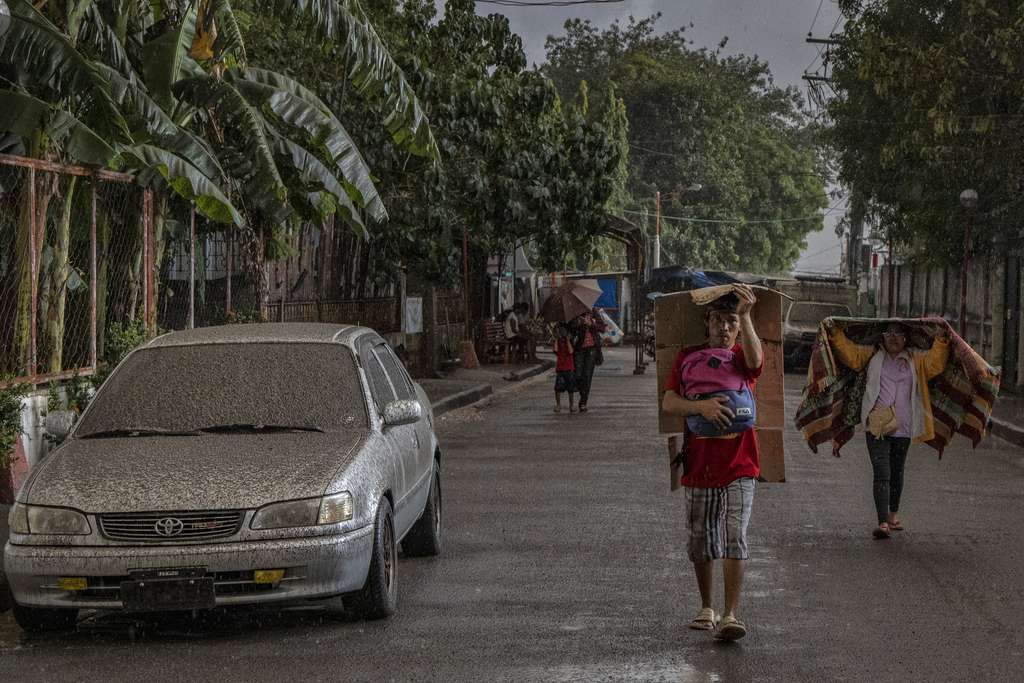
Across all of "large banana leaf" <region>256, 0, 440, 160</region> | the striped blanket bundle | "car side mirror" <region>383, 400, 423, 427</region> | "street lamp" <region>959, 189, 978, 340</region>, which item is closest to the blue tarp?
"street lamp" <region>959, 189, 978, 340</region>

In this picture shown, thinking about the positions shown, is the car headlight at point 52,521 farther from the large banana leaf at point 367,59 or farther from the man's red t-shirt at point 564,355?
Result: the man's red t-shirt at point 564,355

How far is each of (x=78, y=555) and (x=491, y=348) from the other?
29.4 meters

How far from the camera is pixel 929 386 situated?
11.1 metres

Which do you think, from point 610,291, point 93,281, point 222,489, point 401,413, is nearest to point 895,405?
point 401,413

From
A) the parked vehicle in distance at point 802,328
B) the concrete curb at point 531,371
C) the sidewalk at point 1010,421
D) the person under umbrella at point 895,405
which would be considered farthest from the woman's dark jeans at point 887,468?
the parked vehicle in distance at point 802,328

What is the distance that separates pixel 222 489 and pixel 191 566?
0.39 m

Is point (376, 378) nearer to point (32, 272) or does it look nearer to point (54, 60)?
point (54, 60)

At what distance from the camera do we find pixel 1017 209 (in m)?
26.5

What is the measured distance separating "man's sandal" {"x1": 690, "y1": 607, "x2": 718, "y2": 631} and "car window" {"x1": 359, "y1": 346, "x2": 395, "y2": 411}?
2.09m

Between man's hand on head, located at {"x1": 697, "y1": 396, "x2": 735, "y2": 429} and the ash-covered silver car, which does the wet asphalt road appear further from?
man's hand on head, located at {"x1": 697, "y1": 396, "x2": 735, "y2": 429}

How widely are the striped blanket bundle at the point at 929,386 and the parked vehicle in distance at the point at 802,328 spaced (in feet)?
72.7

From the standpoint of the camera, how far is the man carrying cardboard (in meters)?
7.13

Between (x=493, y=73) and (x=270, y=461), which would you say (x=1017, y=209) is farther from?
(x=270, y=461)

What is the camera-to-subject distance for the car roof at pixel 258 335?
845 cm
